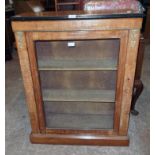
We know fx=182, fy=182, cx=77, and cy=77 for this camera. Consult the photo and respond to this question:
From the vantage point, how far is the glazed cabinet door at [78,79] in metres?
1.27

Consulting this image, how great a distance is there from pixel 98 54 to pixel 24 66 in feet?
1.85

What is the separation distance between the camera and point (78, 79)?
1.51m

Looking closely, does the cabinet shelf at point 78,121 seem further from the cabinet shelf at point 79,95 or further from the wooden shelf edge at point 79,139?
the cabinet shelf at point 79,95

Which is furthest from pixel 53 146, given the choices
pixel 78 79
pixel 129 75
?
pixel 129 75

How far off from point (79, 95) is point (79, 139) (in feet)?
1.27

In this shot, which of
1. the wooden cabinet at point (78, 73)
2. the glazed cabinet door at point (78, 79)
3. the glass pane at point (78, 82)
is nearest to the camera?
the wooden cabinet at point (78, 73)

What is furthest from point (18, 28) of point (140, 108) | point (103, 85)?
point (140, 108)

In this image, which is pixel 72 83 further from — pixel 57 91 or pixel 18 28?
pixel 18 28

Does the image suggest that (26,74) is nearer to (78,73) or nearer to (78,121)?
(78,73)

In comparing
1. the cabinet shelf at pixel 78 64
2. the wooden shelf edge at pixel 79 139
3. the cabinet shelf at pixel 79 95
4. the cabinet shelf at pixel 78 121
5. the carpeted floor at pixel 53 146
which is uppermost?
the cabinet shelf at pixel 78 64

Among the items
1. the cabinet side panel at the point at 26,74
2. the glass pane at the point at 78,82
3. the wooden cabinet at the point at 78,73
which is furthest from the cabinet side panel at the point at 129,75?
the cabinet side panel at the point at 26,74

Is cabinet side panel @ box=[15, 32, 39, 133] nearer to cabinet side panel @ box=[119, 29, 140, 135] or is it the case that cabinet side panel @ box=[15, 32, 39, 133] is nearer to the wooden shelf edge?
the wooden shelf edge

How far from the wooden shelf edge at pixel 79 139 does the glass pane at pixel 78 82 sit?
82 millimetres
